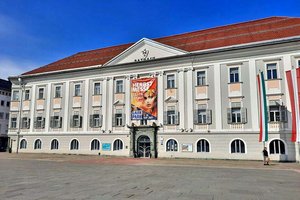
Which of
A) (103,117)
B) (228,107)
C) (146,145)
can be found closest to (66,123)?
(103,117)

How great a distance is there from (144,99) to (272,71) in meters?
14.3

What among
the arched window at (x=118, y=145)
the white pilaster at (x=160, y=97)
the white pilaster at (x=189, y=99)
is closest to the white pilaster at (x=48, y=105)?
the arched window at (x=118, y=145)

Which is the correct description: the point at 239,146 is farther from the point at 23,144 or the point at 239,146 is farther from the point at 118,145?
the point at 23,144

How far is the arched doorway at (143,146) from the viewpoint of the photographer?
3181cm

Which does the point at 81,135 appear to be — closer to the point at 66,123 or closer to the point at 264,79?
the point at 66,123

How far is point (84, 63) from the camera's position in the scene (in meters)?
38.2

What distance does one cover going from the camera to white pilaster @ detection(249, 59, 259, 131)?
88.4 feet

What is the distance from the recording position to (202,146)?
28.8m

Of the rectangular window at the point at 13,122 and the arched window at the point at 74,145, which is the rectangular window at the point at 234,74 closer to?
the arched window at the point at 74,145

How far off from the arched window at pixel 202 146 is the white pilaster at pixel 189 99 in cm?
188

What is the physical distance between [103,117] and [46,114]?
9266mm

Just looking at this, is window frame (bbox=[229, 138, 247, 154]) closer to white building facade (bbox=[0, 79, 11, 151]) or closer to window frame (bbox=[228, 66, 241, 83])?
window frame (bbox=[228, 66, 241, 83])

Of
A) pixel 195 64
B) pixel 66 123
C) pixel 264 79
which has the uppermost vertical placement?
pixel 195 64

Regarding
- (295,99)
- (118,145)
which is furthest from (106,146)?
(295,99)
